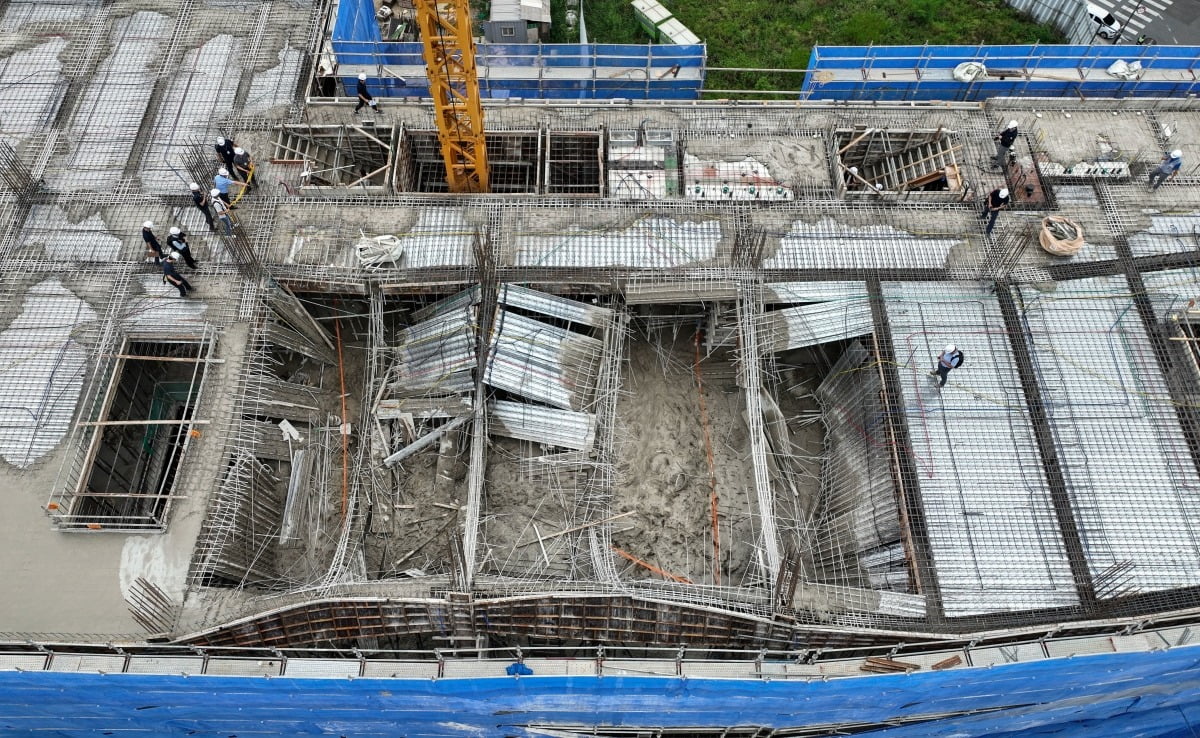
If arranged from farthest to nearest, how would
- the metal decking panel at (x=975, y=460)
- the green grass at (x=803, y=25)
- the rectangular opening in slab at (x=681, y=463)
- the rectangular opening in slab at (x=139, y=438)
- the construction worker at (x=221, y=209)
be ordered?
the green grass at (x=803, y=25) < the construction worker at (x=221, y=209) < the rectangular opening in slab at (x=681, y=463) < the rectangular opening in slab at (x=139, y=438) < the metal decking panel at (x=975, y=460)

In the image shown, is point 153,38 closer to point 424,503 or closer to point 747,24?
point 424,503

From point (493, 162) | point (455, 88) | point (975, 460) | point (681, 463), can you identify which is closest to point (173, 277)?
point (455, 88)

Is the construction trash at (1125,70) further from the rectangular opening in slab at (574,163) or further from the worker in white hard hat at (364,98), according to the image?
the worker in white hard hat at (364,98)

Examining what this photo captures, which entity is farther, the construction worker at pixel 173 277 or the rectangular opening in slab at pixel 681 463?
the rectangular opening in slab at pixel 681 463

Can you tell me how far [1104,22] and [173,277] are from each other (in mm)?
36660

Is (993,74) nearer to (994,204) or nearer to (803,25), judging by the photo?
(803,25)

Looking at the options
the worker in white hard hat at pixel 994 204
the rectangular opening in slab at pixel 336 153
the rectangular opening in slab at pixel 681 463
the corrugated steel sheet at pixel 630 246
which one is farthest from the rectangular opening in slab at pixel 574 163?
the worker in white hard hat at pixel 994 204

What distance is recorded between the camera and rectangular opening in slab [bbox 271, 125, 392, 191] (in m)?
24.1

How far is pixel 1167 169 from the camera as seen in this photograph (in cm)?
2241

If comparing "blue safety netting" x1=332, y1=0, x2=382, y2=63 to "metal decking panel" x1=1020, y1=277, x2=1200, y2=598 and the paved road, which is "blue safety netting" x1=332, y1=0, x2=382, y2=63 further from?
the paved road

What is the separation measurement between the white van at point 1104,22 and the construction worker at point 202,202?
3486 centimetres

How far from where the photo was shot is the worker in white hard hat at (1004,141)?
73.6 feet

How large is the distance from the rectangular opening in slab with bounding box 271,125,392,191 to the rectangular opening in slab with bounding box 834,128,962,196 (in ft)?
47.7

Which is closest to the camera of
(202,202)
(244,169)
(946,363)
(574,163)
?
(946,363)
